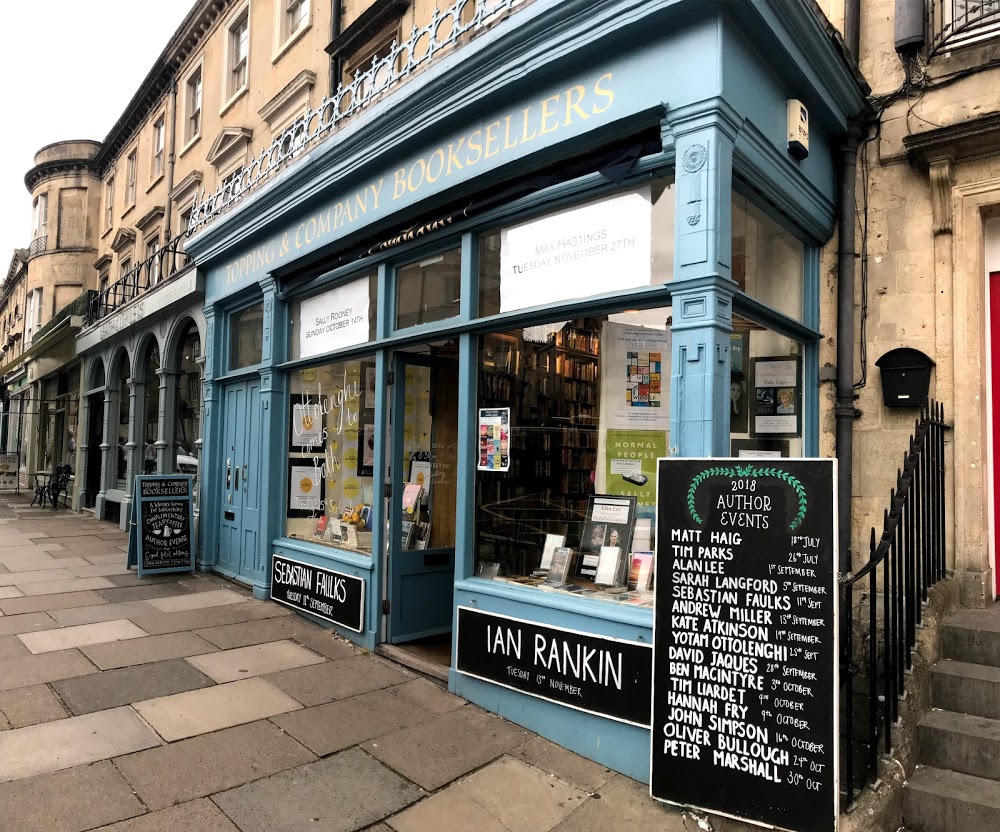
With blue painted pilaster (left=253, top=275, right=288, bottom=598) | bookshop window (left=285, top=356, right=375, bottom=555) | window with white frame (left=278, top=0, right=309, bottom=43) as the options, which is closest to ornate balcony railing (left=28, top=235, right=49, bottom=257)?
window with white frame (left=278, top=0, right=309, bottom=43)

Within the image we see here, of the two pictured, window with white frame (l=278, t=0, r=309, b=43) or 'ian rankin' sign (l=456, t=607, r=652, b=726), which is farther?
window with white frame (l=278, t=0, r=309, b=43)

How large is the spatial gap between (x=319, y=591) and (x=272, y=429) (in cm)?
200

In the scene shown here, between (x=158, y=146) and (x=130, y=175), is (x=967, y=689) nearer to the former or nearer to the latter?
(x=158, y=146)

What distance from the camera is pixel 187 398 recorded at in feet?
39.0

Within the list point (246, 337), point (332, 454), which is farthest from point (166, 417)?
point (332, 454)

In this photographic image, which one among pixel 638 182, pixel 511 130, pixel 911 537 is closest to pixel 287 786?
pixel 911 537

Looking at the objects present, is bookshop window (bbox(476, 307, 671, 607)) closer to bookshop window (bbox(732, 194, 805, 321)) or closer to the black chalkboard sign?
bookshop window (bbox(732, 194, 805, 321))

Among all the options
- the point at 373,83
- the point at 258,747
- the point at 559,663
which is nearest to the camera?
the point at 258,747

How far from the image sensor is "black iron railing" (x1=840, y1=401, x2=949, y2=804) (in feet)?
10.4

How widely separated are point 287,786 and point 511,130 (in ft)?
13.7

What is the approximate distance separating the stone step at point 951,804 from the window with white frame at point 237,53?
14.3m

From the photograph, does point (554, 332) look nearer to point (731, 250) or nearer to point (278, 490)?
point (731, 250)

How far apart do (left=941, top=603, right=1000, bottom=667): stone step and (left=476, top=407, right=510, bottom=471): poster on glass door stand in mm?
2893

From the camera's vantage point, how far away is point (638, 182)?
4188 mm
